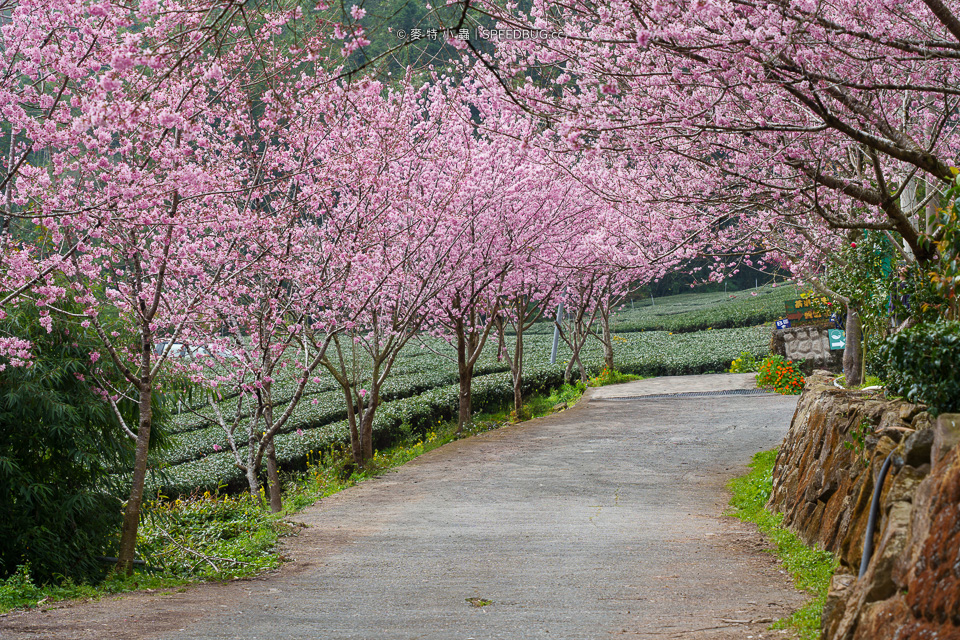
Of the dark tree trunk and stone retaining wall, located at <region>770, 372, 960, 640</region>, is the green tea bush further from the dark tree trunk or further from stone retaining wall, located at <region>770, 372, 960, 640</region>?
stone retaining wall, located at <region>770, 372, 960, 640</region>

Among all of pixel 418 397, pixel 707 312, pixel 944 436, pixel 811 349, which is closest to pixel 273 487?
pixel 944 436

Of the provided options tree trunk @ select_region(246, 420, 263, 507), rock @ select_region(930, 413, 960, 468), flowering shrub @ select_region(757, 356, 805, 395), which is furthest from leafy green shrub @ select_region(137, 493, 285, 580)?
flowering shrub @ select_region(757, 356, 805, 395)

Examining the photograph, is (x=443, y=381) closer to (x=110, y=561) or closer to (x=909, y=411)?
(x=110, y=561)

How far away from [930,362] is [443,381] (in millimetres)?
18133

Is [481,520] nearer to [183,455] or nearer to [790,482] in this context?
[790,482]

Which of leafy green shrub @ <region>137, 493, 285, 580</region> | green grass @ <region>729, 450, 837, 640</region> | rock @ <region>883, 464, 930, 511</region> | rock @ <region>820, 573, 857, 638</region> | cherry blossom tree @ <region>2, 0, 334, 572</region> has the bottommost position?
green grass @ <region>729, 450, 837, 640</region>

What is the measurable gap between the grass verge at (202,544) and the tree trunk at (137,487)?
149mm

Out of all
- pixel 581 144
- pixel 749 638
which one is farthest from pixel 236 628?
pixel 581 144

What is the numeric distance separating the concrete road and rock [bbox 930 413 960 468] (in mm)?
1534

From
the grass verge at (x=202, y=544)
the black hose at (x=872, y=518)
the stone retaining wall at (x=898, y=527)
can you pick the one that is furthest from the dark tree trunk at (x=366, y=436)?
the black hose at (x=872, y=518)

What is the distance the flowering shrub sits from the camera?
57.7 ft

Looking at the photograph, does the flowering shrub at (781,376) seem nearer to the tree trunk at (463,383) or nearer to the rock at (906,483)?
the tree trunk at (463,383)

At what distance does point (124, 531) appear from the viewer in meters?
6.47

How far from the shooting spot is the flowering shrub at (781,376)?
1758 cm
